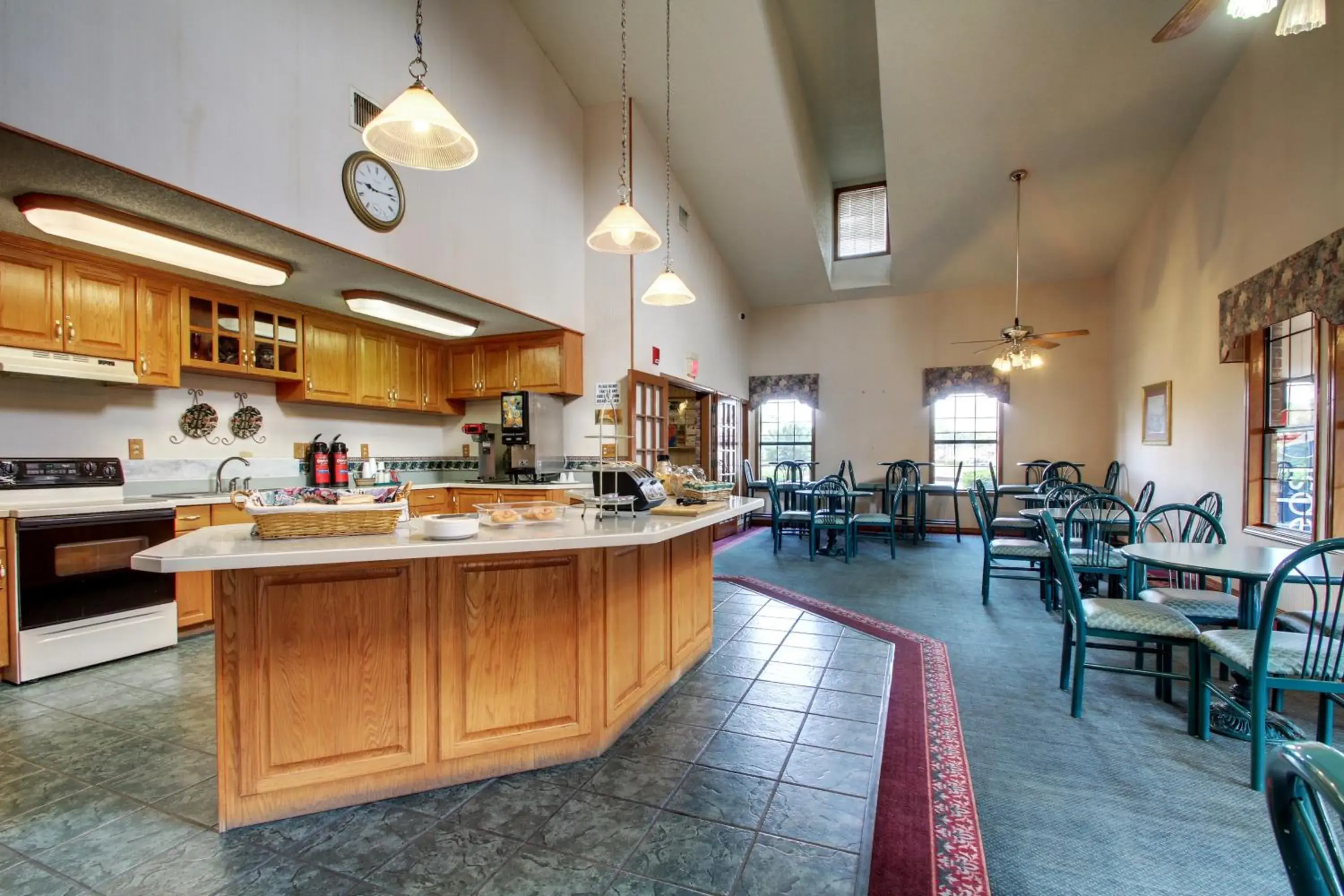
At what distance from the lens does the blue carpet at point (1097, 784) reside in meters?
1.55

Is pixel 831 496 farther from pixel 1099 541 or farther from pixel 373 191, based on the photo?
pixel 373 191

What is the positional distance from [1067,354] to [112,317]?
9.21 metres

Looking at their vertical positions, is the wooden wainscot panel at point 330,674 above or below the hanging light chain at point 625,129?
below

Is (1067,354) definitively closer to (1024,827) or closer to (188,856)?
(1024,827)

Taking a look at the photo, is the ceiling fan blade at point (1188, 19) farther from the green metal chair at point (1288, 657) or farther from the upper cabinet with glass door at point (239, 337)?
the upper cabinet with glass door at point (239, 337)

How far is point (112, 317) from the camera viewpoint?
327cm

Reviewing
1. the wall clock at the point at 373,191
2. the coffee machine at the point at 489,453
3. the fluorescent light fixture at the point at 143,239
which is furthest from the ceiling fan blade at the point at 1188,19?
the coffee machine at the point at 489,453

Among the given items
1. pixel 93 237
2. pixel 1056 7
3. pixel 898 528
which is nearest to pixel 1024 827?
pixel 93 237

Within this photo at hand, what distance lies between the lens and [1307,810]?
65 cm

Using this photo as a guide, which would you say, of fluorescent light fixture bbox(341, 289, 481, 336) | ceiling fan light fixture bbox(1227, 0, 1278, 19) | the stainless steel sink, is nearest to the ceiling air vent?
fluorescent light fixture bbox(341, 289, 481, 336)

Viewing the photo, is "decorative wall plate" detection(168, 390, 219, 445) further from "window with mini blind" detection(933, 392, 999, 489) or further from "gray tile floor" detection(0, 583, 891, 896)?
"window with mini blind" detection(933, 392, 999, 489)

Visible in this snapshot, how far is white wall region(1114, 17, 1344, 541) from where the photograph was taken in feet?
10.7

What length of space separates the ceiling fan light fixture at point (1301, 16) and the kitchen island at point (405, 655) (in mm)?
2787

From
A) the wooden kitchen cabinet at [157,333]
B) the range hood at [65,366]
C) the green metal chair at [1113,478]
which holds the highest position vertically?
the wooden kitchen cabinet at [157,333]
